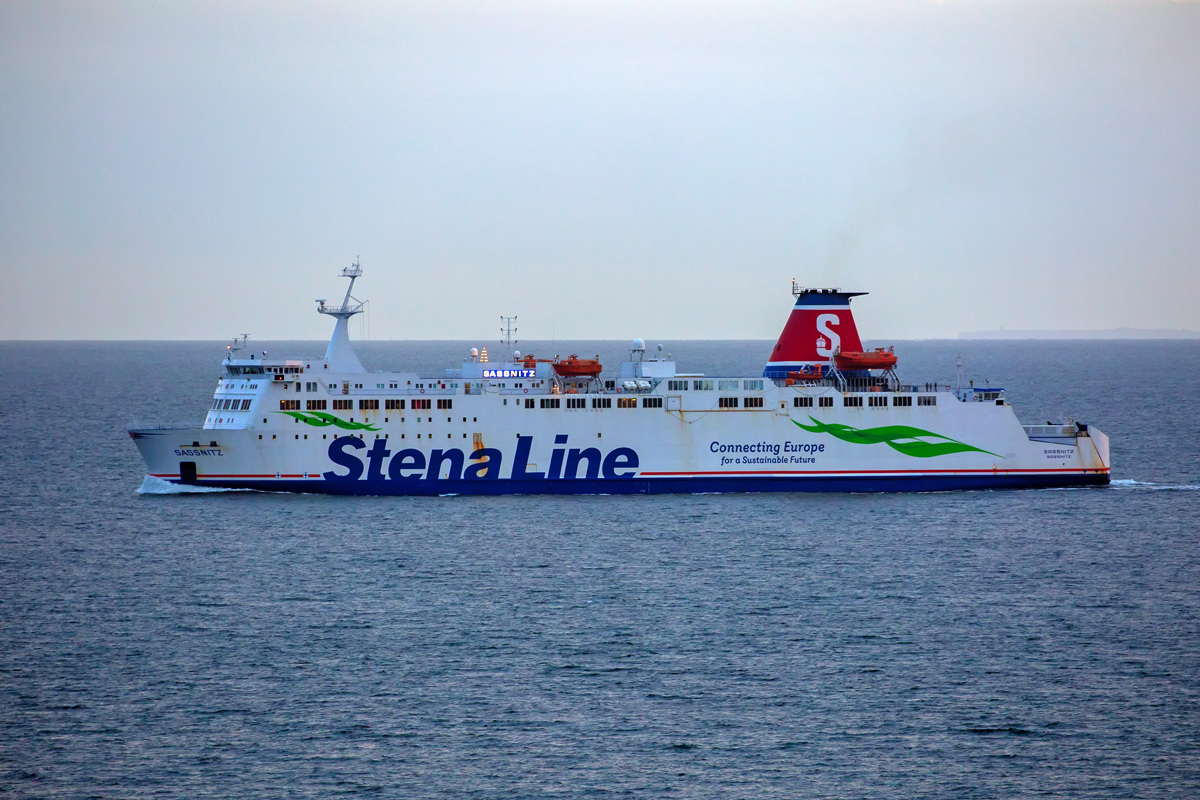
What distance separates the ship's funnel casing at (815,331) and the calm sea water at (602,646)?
7.10 meters

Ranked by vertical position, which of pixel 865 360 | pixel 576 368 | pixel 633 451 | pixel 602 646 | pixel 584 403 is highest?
pixel 865 360

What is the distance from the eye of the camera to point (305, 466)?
45938mm

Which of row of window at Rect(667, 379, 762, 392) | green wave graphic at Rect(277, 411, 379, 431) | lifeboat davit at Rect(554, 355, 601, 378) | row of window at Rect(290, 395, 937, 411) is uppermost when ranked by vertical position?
lifeboat davit at Rect(554, 355, 601, 378)

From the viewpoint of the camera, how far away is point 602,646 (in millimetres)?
29125

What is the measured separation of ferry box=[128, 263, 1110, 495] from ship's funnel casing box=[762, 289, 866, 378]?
6.58ft

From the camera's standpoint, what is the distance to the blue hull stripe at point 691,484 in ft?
152

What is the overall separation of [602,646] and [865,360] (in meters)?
24.2

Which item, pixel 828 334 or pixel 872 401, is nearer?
pixel 872 401

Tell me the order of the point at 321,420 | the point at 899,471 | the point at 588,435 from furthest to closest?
1. the point at 899,471
2. the point at 588,435
3. the point at 321,420

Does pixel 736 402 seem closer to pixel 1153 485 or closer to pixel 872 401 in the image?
pixel 872 401

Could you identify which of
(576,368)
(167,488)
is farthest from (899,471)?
(167,488)

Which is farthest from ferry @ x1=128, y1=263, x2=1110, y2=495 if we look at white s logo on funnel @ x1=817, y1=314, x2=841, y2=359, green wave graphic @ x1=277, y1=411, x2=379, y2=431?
white s logo on funnel @ x1=817, y1=314, x2=841, y2=359

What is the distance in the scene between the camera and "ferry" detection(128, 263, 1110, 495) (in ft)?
151

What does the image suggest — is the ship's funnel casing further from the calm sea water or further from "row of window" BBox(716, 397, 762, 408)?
the calm sea water
